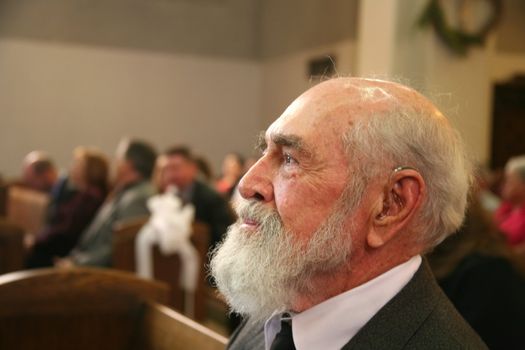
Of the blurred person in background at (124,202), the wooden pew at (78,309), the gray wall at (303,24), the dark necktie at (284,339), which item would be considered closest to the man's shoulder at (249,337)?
the dark necktie at (284,339)

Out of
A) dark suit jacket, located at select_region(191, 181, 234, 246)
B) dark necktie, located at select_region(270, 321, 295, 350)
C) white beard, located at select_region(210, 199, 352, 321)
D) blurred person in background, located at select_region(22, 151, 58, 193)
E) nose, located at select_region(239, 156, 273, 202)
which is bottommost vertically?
blurred person in background, located at select_region(22, 151, 58, 193)

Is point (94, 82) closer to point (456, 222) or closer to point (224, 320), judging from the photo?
point (224, 320)

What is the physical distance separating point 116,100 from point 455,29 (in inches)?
357

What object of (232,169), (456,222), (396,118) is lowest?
(232,169)

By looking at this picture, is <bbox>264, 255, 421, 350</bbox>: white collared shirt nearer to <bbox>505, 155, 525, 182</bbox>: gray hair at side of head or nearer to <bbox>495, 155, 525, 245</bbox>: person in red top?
<bbox>495, 155, 525, 245</bbox>: person in red top

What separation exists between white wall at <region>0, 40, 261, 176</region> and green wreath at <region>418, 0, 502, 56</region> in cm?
858

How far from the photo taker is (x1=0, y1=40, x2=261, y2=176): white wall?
44.4 feet

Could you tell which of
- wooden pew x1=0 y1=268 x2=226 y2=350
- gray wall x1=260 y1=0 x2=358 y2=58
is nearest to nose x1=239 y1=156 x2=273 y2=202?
wooden pew x1=0 y1=268 x2=226 y2=350

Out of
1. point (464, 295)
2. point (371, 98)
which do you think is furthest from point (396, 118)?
point (464, 295)

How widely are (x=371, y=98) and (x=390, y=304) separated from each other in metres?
0.41

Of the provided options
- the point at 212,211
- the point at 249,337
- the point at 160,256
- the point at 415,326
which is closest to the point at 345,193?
the point at 415,326

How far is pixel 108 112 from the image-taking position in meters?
14.1

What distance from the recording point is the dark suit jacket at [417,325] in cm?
148

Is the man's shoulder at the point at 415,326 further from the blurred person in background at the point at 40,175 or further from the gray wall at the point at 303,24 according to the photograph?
the gray wall at the point at 303,24
